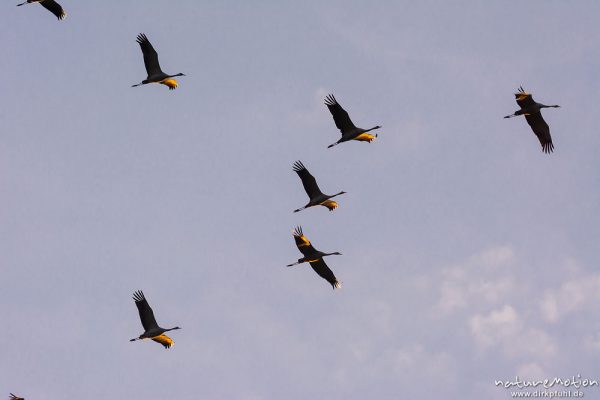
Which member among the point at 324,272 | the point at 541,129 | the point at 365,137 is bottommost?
the point at 324,272

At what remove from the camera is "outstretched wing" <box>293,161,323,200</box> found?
52.5 meters

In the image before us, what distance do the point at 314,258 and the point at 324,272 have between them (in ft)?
5.07

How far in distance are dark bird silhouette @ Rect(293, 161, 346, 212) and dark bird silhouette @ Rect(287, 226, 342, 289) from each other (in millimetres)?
1414

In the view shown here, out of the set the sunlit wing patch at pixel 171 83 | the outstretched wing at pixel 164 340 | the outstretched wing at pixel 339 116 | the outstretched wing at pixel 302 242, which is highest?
the sunlit wing patch at pixel 171 83

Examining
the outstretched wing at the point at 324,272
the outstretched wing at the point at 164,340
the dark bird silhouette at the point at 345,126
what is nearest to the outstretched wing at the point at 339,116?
the dark bird silhouette at the point at 345,126

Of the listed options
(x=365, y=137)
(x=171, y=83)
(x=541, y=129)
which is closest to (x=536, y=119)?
(x=541, y=129)

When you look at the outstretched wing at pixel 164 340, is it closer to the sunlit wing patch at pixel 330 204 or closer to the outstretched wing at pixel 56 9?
the sunlit wing patch at pixel 330 204

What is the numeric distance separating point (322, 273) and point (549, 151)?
11.1 m

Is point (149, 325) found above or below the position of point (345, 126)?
below

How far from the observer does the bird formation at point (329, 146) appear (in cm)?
5188

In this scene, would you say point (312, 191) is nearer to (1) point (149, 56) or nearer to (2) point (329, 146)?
(2) point (329, 146)

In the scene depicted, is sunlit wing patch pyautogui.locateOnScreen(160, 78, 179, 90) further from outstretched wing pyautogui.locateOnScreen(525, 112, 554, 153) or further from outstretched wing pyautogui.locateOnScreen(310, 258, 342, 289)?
outstretched wing pyautogui.locateOnScreen(525, 112, 554, 153)

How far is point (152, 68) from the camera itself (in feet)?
186

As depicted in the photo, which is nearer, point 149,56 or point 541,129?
point 541,129
